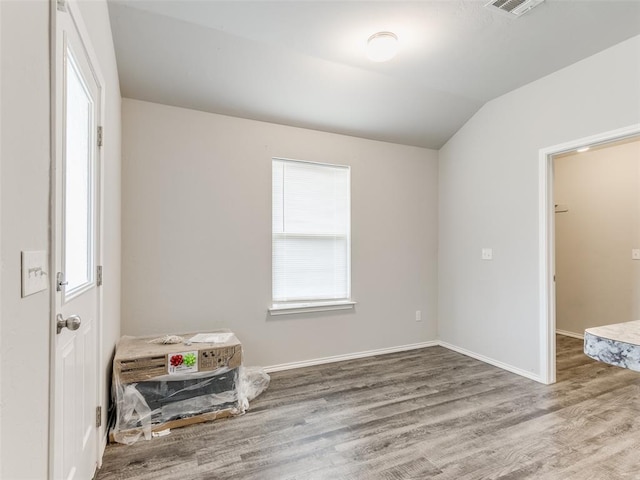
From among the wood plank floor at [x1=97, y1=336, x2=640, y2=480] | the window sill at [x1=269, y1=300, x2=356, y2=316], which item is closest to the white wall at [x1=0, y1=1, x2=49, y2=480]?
the wood plank floor at [x1=97, y1=336, x2=640, y2=480]

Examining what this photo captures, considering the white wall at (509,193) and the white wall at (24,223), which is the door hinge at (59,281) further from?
the white wall at (509,193)

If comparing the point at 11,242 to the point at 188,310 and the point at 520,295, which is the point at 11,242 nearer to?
the point at 188,310

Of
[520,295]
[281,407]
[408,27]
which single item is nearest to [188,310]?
[281,407]

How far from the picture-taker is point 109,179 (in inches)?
84.4

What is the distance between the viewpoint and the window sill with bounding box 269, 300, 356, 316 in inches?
128

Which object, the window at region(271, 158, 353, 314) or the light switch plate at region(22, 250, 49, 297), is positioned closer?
the light switch plate at region(22, 250, 49, 297)

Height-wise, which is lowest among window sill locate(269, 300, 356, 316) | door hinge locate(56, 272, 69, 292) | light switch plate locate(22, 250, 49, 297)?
window sill locate(269, 300, 356, 316)

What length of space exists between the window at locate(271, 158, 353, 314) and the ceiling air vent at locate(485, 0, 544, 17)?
187 centimetres

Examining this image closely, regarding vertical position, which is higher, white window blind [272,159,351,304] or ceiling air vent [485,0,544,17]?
ceiling air vent [485,0,544,17]

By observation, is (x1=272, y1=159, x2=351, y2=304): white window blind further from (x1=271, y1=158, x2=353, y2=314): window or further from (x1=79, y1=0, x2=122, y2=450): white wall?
(x1=79, y1=0, x2=122, y2=450): white wall

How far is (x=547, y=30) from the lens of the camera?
7.88 feet

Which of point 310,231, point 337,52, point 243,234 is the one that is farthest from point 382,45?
point 243,234

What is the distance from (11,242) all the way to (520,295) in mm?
3609

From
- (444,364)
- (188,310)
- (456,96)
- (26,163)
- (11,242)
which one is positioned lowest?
(444,364)
